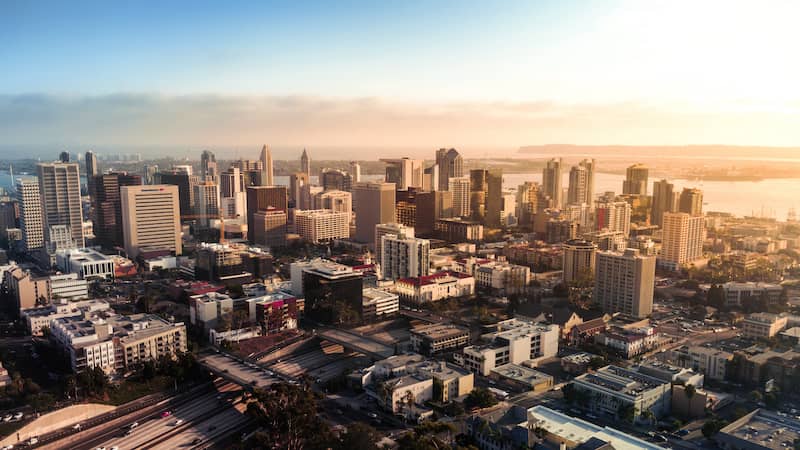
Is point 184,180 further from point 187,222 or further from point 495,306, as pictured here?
point 495,306

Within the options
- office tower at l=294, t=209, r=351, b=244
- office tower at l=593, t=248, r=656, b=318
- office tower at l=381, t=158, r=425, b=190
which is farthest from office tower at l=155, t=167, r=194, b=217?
office tower at l=593, t=248, r=656, b=318

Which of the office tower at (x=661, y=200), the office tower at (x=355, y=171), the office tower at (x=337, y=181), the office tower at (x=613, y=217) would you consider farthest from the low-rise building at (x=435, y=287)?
the office tower at (x=355, y=171)

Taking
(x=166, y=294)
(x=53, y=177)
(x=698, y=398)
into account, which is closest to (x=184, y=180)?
(x=53, y=177)

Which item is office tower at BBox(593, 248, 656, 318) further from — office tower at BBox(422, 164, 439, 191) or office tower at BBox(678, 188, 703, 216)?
office tower at BBox(422, 164, 439, 191)

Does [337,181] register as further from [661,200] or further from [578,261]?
[578,261]

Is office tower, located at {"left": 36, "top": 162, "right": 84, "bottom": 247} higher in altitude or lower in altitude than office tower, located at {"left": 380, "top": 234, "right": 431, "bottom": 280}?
higher

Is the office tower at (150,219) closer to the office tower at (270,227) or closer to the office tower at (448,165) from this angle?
the office tower at (270,227)
